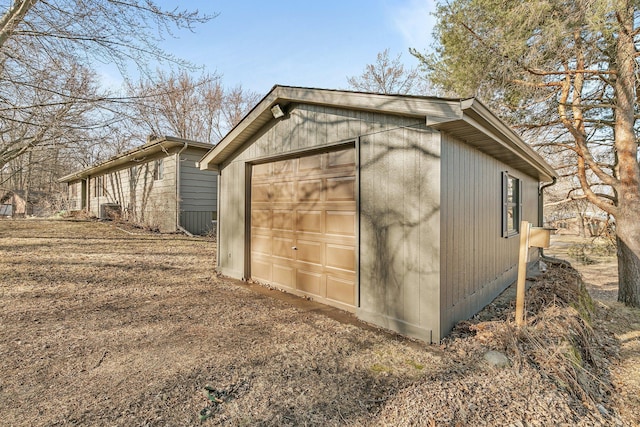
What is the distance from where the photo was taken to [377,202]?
390 cm

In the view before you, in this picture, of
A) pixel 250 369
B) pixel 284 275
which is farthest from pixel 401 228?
pixel 284 275

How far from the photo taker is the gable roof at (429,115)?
3.16 meters

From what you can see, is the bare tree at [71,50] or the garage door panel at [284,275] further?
the bare tree at [71,50]

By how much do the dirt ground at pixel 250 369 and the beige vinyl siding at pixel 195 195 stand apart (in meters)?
6.08

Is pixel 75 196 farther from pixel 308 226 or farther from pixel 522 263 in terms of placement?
pixel 522 263

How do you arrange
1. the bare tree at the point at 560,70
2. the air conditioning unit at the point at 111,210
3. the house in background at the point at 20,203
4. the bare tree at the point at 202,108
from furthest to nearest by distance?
the house in background at the point at 20,203 → the bare tree at the point at 202,108 → the air conditioning unit at the point at 111,210 → the bare tree at the point at 560,70

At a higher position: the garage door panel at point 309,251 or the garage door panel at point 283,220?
the garage door panel at point 283,220

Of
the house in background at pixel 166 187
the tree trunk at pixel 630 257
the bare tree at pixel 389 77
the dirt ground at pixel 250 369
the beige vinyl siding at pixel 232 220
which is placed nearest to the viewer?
the dirt ground at pixel 250 369

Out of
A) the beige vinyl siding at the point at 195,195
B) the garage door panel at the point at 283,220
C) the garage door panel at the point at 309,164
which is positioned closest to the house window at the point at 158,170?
the beige vinyl siding at the point at 195,195

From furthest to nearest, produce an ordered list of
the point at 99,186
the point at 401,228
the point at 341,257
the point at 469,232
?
the point at 99,186 → the point at 341,257 → the point at 469,232 → the point at 401,228

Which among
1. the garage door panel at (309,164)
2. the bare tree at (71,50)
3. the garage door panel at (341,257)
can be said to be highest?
the bare tree at (71,50)

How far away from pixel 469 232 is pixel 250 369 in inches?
126

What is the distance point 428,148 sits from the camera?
342 centimetres

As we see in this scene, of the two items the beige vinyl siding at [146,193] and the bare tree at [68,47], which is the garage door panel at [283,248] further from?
the beige vinyl siding at [146,193]
